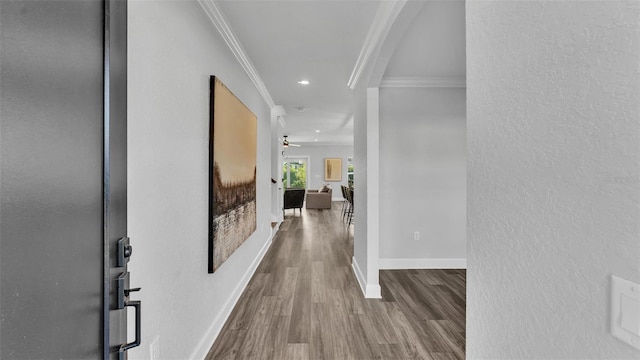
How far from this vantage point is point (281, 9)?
197 cm

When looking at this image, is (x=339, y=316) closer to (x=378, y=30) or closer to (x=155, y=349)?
(x=155, y=349)

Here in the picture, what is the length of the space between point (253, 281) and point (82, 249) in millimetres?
2674

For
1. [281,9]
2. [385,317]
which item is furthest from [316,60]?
[385,317]

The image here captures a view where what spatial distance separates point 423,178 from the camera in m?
3.64

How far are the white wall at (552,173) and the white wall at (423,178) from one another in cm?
275

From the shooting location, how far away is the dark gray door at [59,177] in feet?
1.49

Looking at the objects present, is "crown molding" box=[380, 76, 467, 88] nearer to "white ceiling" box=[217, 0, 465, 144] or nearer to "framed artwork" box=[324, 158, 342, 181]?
"white ceiling" box=[217, 0, 465, 144]

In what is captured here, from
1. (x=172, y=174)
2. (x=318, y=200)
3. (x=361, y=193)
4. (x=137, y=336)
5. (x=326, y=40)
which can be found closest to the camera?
(x=137, y=336)

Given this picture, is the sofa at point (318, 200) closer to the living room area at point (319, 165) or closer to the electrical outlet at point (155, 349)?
the living room area at point (319, 165)

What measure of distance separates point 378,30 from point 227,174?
1614 mm

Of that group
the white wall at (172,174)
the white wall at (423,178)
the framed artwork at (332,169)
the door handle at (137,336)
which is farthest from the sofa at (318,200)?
the door handle at (137,336)

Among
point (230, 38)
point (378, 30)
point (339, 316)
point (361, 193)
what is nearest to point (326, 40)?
point (378, 30)

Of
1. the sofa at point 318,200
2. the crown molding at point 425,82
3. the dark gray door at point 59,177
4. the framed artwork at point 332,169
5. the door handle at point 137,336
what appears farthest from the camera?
the framed artwork at point 332,169

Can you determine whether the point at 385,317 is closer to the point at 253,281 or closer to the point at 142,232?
the point at 253,281
